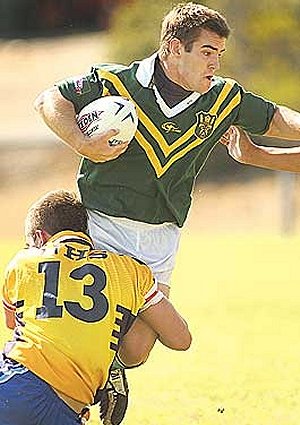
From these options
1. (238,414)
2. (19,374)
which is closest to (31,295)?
(19,374)

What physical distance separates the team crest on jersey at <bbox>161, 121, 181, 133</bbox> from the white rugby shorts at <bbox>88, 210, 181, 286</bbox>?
1.38 feet

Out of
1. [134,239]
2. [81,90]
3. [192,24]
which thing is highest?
Result: [192,24]

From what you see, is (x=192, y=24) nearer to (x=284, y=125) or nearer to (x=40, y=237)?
(x=284, y=125)

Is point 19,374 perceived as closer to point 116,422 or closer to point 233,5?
point 116,422

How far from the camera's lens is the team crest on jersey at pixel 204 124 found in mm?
6051

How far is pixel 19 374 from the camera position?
5.20 meters

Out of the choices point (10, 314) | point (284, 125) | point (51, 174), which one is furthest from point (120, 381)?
point (51, 174)

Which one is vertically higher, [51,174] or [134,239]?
[134,239]

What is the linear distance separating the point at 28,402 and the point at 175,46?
161 cm

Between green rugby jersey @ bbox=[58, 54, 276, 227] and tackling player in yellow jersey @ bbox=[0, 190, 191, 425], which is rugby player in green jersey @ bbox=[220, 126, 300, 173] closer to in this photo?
green rugby jersey @ bbox=[58, 54, 276, 227]

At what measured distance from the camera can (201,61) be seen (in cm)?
584

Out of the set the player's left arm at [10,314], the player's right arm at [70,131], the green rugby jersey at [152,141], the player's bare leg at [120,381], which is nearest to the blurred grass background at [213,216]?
the player's bare leg at [120,381]

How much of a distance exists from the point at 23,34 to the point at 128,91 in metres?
33.0

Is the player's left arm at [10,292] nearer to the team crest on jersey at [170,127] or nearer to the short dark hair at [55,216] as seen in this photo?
→ the short dark hair at [55,216]
